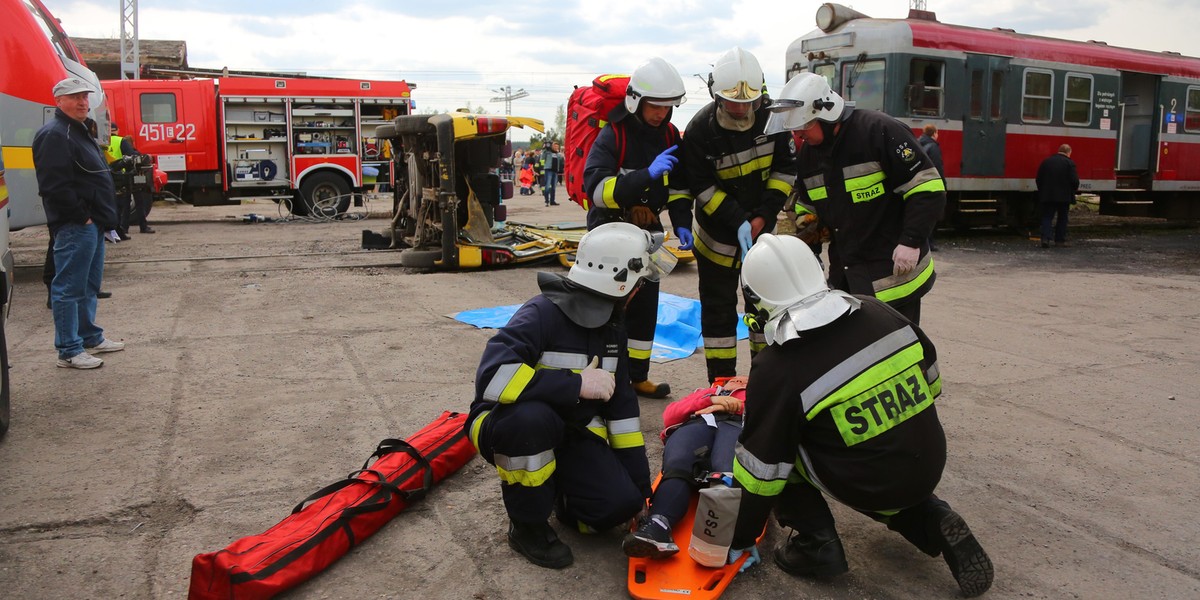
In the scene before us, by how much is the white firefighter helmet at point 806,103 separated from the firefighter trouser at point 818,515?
74.4 inches

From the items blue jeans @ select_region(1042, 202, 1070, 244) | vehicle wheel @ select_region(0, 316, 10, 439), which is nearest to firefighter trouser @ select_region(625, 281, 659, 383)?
vehicle wheel @ select_region(0, 316, 10, 439)

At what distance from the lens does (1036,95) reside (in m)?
14.9

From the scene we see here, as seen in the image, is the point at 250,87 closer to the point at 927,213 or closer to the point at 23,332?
the point at 23,332

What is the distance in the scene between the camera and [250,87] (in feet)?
59.1

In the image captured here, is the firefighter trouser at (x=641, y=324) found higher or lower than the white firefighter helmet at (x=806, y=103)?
lower

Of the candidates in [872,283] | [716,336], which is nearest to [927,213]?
[872,283]

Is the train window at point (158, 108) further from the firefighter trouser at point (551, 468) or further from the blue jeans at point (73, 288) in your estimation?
the firefighter trouser at point (551, 468)

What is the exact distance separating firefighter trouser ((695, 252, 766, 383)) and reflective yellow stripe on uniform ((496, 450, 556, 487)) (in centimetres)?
190

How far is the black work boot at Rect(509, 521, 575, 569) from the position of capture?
126 inches

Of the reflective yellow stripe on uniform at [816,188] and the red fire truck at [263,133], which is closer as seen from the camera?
the reflective yellow stripe on uniform at [816,188]

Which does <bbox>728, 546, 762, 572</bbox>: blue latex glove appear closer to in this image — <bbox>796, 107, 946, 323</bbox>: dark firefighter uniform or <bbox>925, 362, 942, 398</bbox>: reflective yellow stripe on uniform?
<bbox>925, 362, 942, 398</bbox>: reflective yellow stripe on uniform

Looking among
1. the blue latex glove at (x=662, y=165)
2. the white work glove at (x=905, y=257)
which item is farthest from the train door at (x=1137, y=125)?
the blue latex glove at (x=662, y=165)

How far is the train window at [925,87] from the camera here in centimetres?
1350

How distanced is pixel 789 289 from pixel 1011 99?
1361 centimetres
